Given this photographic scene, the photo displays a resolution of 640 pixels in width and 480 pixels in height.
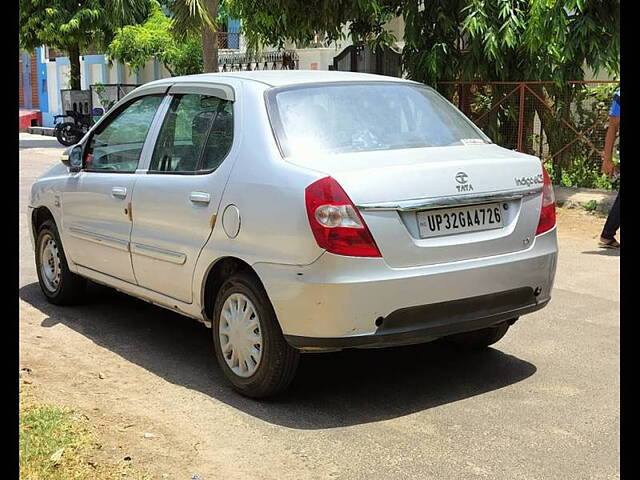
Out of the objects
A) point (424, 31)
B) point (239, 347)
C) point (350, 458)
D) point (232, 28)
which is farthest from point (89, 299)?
point (232, 28)

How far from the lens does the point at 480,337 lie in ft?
18.4

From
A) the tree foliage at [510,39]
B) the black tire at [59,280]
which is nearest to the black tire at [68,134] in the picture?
the tree foliage at [510,39]

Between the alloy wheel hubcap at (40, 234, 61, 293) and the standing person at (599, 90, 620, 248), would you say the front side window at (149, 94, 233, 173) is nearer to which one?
the alloy wheel hubcap at (40, 234, 61, 293)

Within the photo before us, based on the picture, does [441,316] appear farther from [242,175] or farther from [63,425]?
[63,425]

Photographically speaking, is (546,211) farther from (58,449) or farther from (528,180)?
(58,449)

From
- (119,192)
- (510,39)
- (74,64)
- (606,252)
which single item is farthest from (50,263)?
(74,64)

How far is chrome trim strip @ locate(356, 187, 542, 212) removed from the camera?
4352mm

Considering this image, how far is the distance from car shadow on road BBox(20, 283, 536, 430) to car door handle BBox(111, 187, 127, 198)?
1.01 m

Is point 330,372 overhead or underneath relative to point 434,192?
underneath

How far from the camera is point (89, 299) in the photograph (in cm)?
709

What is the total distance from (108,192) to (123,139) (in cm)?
44

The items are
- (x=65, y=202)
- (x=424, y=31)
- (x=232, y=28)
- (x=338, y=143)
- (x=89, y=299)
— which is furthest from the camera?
(x=232, y=28)

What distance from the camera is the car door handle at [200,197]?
5.01 meters
